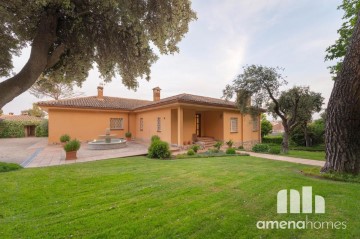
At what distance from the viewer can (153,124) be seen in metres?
17.3

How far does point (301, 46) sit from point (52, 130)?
2059cm

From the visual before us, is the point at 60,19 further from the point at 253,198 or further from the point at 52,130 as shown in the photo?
the point at 52,130

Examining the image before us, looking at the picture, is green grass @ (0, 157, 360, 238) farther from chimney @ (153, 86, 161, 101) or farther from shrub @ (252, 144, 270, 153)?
chimney @ (153, 86, 161, 101)

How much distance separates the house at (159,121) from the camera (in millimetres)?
15476

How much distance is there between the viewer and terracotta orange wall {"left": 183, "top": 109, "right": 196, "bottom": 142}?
16109 mm

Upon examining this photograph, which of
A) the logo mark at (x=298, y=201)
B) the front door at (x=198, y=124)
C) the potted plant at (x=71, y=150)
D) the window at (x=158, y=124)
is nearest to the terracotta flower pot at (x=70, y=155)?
the potted plant at (x=71, y=150)

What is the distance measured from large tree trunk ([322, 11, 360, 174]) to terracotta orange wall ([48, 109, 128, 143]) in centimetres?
1862

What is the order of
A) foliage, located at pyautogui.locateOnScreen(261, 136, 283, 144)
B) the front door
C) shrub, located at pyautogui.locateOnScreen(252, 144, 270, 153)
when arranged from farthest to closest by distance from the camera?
1. foliage, located at pyautogui.locateOnScreen(261, 136, 283, 144)
2. the front door
3. shrub, located at pyautogui.locateOnScreen(252, 144, 270, 153)

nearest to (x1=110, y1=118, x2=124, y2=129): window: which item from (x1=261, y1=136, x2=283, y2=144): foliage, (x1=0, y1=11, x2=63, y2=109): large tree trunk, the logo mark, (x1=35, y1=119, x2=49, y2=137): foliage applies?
(x1=35, y1=119, x2=49, y2=137): foliage

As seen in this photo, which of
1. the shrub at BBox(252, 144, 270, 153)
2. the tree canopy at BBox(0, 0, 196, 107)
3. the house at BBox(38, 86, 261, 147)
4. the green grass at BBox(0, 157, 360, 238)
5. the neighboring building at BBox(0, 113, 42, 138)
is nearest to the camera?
the green grass at BBox(0, 157, 360, 238)

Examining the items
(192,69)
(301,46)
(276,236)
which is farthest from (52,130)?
(301,46)

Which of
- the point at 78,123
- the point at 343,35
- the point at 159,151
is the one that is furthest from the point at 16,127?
the point at 343,35

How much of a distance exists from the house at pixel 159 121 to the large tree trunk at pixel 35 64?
30.5 feet

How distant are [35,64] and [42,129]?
92.3 feet
